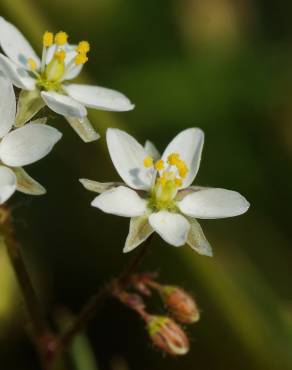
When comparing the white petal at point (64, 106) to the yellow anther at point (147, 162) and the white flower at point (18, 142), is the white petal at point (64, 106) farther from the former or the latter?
the yellow anther at point (147, 162)

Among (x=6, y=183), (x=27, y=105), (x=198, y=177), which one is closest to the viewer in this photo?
(x=6, y=183)

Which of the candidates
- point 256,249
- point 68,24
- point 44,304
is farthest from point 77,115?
point 68,24

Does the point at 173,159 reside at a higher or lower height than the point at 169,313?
higher

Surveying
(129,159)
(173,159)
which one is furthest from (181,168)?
(129,159)

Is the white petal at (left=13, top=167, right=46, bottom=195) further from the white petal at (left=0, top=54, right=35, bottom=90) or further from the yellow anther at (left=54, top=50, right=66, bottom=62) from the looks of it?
the yellow anther at (left=54, top=50, right=66, bottom=62)

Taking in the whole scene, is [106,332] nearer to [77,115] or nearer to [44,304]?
[44,304]

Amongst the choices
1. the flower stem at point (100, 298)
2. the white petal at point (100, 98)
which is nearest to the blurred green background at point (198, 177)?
the flower stem at point (100, 298)

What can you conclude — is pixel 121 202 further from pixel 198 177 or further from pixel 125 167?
pixel 198 177
